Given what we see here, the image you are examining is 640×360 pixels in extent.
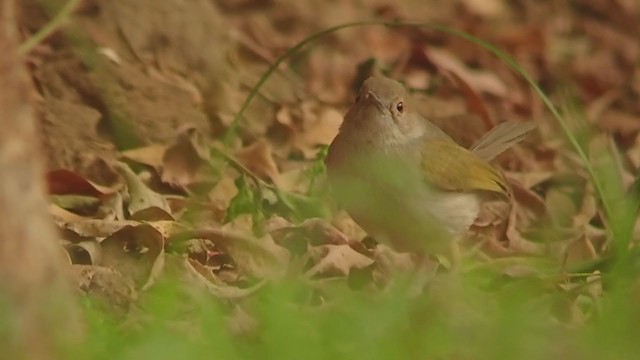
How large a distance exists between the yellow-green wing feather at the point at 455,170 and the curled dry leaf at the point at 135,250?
1.16m

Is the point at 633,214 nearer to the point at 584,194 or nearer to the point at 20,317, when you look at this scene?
the point at 584,194

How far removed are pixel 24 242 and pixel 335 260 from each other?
7.80ft

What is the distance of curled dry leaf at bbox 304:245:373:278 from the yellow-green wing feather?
1.59 ft

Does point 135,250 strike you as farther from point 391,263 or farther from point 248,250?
point 391,263

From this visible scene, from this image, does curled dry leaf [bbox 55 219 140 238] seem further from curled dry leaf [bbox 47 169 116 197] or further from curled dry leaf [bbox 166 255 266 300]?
curled dry leaf [bbox 47 169 116 197]

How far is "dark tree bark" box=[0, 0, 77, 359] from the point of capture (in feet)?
12.1


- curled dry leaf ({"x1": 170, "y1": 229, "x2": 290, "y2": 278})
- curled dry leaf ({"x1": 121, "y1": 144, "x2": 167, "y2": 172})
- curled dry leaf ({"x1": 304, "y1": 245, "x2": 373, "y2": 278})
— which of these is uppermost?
curled dry leaf ({"x1": 304, "y1": 245, "x2": 373, "y2": 278})

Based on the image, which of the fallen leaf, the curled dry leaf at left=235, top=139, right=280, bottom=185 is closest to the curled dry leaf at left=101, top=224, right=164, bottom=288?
the fallen leaf

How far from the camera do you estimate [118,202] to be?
666 centimetres

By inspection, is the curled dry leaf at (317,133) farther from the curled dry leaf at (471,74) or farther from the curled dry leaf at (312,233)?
the curled dry leaf at (312,233)

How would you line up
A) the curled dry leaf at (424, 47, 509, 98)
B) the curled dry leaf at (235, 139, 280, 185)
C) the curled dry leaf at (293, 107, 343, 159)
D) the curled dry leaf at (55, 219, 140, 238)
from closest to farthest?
the curled dry leaf at (55, 219, 140, 238), the curled dry leaf at (235, 139, 280, 185), the curled dry leaf at (293, 107, 343, 159), the curled dry leaf at (424, 47, 509, 98)

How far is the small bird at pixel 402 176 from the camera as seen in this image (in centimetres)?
621

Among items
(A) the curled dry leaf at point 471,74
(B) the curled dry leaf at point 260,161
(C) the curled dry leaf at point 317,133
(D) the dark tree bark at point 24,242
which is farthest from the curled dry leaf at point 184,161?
(D) the dark tree bark at point 24,242

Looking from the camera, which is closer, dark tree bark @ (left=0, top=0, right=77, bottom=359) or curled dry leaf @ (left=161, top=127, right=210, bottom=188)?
dark tree bark @ (left=0, top=0, right=77, bottom=359)
